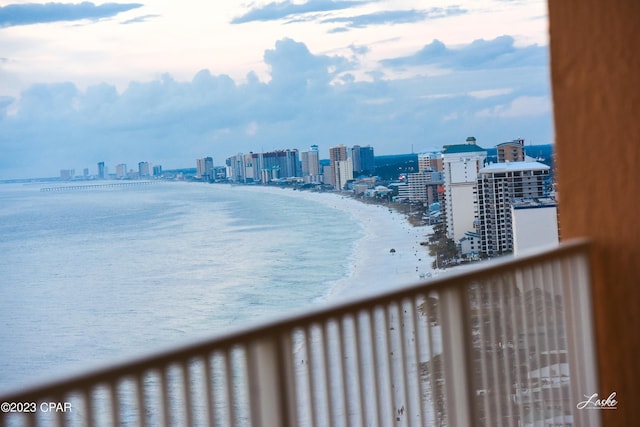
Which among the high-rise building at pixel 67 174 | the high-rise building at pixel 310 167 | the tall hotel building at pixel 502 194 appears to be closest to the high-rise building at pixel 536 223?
the tall hotel building at pixel 502 194

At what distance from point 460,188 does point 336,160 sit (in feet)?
13.4

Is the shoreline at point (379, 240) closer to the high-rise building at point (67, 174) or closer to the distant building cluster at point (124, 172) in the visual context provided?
the distant building cluster at point (124, 172)

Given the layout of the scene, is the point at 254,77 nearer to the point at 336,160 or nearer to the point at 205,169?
the point at 205,169

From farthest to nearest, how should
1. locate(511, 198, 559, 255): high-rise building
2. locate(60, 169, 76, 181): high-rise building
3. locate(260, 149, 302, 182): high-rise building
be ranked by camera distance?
locate(260, 149, 302, 182): high-rise building, locate(60, 169, 76, 181): high-rise building, locate(511, 198, 559, 255): high-rise building

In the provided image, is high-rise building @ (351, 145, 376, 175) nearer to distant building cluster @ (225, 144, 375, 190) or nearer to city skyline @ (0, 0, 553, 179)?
distant building cluster @ (225, 144, 375, 190)

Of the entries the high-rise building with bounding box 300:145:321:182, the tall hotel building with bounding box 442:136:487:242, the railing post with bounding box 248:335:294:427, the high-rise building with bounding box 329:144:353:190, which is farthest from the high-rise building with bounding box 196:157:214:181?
the railing post with bounding box 248:335:294:427

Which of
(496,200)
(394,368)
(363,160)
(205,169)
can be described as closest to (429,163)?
(363,160)

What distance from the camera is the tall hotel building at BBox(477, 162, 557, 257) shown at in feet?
31.2

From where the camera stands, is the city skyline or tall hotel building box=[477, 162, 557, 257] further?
the city skyline

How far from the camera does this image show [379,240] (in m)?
15.4

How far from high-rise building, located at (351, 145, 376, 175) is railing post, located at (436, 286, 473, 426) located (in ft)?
41.5

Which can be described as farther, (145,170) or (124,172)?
(145,170)

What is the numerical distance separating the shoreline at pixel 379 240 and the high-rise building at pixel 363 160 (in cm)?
58

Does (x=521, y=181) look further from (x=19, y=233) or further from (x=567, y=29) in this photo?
(x=19, y=233)
